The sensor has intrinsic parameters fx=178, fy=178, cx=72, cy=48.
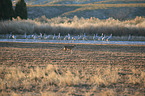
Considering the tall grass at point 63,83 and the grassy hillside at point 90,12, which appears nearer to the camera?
the tall grass at point 63,83

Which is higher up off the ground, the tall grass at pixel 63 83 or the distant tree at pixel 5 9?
the distant tree at pixel 5 9

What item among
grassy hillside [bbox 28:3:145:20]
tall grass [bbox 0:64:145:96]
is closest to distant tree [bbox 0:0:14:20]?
tall grass [bbox 0:64:145:96]

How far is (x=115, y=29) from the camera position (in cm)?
2288

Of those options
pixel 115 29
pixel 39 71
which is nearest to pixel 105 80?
pixel 39 71

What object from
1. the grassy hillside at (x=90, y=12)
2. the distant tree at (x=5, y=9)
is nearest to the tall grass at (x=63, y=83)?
the distant tree at (x=5, y=9)

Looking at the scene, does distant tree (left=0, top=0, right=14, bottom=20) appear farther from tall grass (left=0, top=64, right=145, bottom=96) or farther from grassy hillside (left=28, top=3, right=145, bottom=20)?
grassy hillside (left=28, top=3, right=145, bottom=20)

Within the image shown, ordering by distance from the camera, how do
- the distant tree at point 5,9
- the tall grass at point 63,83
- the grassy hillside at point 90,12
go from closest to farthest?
the tall grass at point 63,83
the distant tree at point 5,9
the grassy hillside at point 90,12

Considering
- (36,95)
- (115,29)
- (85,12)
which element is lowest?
(36,95)

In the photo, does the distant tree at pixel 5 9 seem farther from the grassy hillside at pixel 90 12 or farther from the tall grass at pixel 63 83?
the grassy hillside at pixel 90 12

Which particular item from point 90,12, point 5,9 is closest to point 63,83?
point 5,9

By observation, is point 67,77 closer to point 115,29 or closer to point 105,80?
point 105,80

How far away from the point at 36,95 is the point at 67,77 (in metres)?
1.73

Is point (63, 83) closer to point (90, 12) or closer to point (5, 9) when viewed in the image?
point (5, 9)

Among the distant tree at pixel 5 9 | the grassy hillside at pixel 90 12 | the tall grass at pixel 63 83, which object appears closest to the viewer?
the tall grass at pixel 63 83
